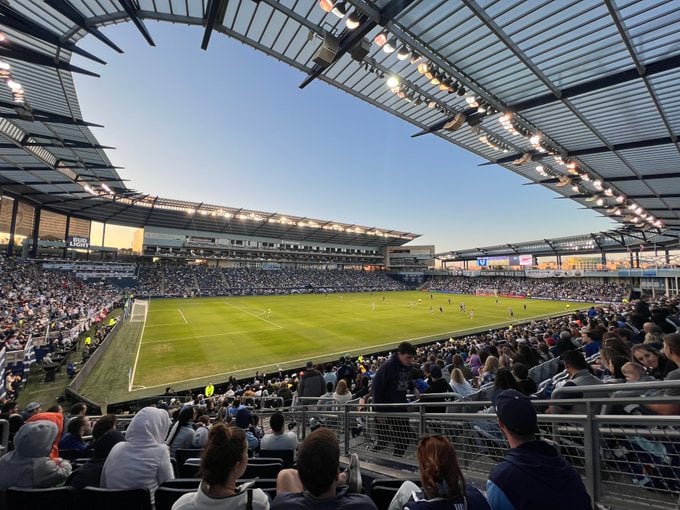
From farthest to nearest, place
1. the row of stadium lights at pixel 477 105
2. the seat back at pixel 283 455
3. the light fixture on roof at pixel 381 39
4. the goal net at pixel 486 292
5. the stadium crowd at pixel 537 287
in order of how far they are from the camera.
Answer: the goal net at pixel 486 292 < the stadium crowd at pixel 537 287 < the light fixture on roof at pixel 381 39 < the row of stadium lights at pixel 477 105 < the seat back at pixel 283 455

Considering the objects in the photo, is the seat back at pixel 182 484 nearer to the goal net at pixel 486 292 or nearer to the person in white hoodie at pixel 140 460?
the person in white hoodie at pixel 140 460

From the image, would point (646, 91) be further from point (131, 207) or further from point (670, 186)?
point (131, 207)

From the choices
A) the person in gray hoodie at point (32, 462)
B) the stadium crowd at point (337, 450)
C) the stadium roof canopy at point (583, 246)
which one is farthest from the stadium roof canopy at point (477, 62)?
the stadium roof canopy at point (583, 246)

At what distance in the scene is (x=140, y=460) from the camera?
2.81 meters

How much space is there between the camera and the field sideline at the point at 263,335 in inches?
685

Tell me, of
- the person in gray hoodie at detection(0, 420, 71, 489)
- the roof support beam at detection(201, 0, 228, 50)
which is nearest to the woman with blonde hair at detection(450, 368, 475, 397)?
the person in gray hoodie at detection(0, 420, 71, 489)

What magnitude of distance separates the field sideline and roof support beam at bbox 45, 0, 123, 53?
47.6 ft

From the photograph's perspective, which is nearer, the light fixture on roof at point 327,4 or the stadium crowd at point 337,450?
the stadium crowd at point 337,450

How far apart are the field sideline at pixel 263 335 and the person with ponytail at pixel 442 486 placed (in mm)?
16886

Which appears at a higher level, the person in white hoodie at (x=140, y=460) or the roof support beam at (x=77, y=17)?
the roof support beam at (x=77, y=17)

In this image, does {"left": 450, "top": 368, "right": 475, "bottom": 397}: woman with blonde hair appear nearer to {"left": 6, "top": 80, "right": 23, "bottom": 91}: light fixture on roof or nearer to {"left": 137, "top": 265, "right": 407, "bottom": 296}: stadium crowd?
{"left": 6, "top": 80, "right": 23, "bottom": 91}: light fixture on roof

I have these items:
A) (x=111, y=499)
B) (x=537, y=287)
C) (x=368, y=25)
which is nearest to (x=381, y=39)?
(x=368, y=25)

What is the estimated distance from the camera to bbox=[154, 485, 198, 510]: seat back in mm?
2262

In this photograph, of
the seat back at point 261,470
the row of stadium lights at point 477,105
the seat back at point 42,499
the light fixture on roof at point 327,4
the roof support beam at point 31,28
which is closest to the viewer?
the seat back at point 42,499
